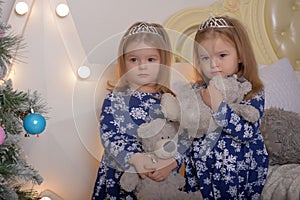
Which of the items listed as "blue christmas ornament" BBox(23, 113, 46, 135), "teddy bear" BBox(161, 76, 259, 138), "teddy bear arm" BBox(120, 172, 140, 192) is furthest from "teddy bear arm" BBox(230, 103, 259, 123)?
"blue christmas ornament" BBox(23, 113, 46, 135)

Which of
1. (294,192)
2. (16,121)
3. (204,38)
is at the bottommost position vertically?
(294,192)

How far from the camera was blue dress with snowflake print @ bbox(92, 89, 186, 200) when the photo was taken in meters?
1.47

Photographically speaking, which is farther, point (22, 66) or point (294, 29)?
point (294, 29)

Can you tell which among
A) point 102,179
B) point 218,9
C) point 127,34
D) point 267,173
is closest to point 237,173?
point 267,173

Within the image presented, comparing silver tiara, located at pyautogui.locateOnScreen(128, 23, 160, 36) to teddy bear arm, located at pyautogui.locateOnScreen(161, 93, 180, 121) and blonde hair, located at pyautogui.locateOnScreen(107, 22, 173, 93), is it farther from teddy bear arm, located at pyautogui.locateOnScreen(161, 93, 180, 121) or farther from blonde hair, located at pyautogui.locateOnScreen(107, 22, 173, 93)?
teddy bear arm, located at pyautogui.locateOnScreen(161, 93, 180, 121)

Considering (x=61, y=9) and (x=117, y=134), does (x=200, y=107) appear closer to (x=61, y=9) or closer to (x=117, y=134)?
(x=117, y=134)

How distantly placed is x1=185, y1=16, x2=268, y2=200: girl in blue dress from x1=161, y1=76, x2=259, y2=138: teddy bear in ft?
0.06

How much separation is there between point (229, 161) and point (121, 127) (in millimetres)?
344

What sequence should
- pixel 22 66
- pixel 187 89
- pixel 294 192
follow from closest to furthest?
pixel 294 192, pixel 187 89, pixel 22 66

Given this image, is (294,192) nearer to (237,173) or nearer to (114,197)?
(237,173)

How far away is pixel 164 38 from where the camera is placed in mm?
1626

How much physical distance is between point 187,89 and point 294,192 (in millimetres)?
449

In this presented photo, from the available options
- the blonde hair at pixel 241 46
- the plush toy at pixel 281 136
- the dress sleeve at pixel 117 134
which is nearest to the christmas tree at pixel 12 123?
the dress sleeve at pixel 117 134

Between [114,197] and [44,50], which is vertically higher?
[44,50]
